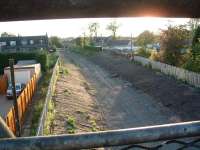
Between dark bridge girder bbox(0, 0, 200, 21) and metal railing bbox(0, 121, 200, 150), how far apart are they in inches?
23.8

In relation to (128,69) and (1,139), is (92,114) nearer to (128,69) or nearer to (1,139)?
(1,139)

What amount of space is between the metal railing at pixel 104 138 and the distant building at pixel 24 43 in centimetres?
9838

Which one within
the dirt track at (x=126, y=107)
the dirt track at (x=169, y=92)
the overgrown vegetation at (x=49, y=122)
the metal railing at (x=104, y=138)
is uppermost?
the metal railing at (x=104, y=138)

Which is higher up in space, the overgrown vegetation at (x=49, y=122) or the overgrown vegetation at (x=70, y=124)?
the overgrown vegetation at (x=49, y=122)

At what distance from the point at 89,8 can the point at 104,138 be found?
66 centimetres

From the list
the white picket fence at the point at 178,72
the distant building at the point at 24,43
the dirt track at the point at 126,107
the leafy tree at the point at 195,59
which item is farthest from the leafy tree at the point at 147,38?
the leafy tree at the point at 195,59

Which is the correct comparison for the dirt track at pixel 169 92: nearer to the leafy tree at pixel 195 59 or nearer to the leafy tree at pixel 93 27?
the leafy tree at pixel 195 59

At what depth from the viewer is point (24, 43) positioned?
10075 cm

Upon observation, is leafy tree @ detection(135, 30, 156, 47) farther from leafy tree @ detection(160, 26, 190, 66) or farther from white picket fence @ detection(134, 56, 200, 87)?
leafy tree @ detection(160, 26, 190, 66)

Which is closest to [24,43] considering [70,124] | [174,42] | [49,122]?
[174,42]

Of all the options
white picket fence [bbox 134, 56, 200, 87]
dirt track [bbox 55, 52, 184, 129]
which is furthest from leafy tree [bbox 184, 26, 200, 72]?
dirt track [bbox 55, 52, 184, 129]

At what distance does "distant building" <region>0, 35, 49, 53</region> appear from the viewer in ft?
326

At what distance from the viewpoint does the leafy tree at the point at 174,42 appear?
141 ft

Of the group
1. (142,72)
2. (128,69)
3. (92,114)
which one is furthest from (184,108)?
(128,69)
